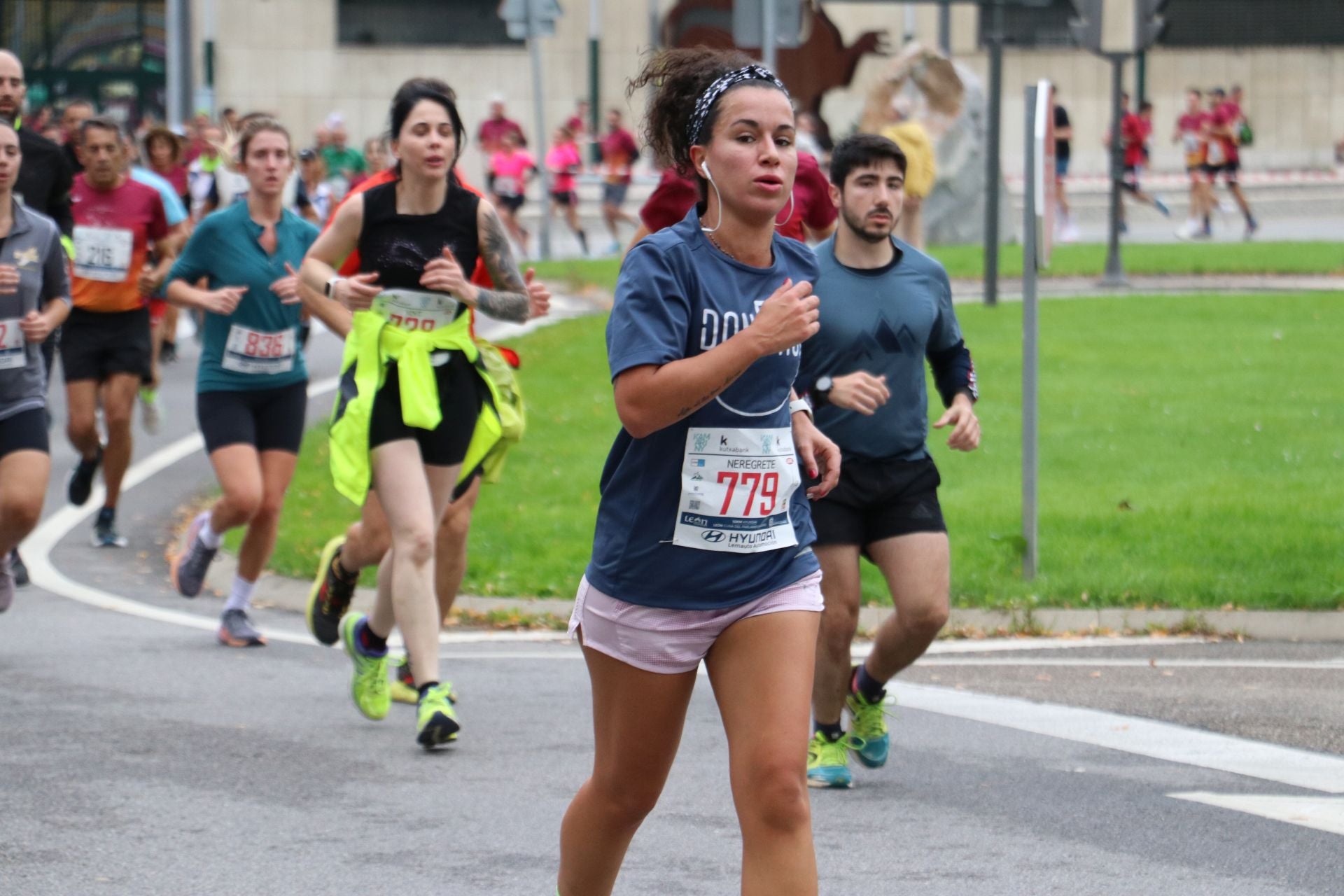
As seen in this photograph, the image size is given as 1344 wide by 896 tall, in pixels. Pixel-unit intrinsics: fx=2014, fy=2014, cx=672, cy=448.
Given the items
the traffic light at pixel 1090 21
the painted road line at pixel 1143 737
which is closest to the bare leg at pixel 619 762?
the painted road line at pixel 1143 737

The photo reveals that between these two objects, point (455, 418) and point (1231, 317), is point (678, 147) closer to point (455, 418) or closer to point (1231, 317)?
point (455, 418)

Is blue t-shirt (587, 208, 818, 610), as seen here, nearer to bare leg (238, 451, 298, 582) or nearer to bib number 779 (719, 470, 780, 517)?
bib number 779 (719, 470, 780, 517)

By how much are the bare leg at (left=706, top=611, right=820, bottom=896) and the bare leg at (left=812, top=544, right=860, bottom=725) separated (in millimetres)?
1895

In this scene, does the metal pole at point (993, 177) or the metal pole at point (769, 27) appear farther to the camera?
the metal pole at point (993, 177)

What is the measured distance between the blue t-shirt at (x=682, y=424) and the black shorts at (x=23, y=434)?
4.09 m

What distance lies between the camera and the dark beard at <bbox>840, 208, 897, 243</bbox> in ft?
19.5

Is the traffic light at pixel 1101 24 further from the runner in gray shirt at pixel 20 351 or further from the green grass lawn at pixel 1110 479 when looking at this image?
the runner in gray shirt at pixel 20 351

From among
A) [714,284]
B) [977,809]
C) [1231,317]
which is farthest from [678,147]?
[1231,317]

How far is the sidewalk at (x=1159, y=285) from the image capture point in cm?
2045

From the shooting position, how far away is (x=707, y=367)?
371 cm

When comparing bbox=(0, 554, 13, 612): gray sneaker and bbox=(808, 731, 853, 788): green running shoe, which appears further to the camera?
bbox=(0, 554, 13, 612): gray sneaker

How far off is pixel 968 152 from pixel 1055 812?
2426 centimetres

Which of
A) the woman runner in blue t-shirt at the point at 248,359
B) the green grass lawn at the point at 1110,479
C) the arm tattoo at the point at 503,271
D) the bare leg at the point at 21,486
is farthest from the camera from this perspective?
the green grass lawn at the point at 1110,479

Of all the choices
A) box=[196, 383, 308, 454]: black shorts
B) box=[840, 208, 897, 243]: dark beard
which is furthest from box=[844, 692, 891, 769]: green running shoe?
box=[196, 383, 308, 454]: black shorts
